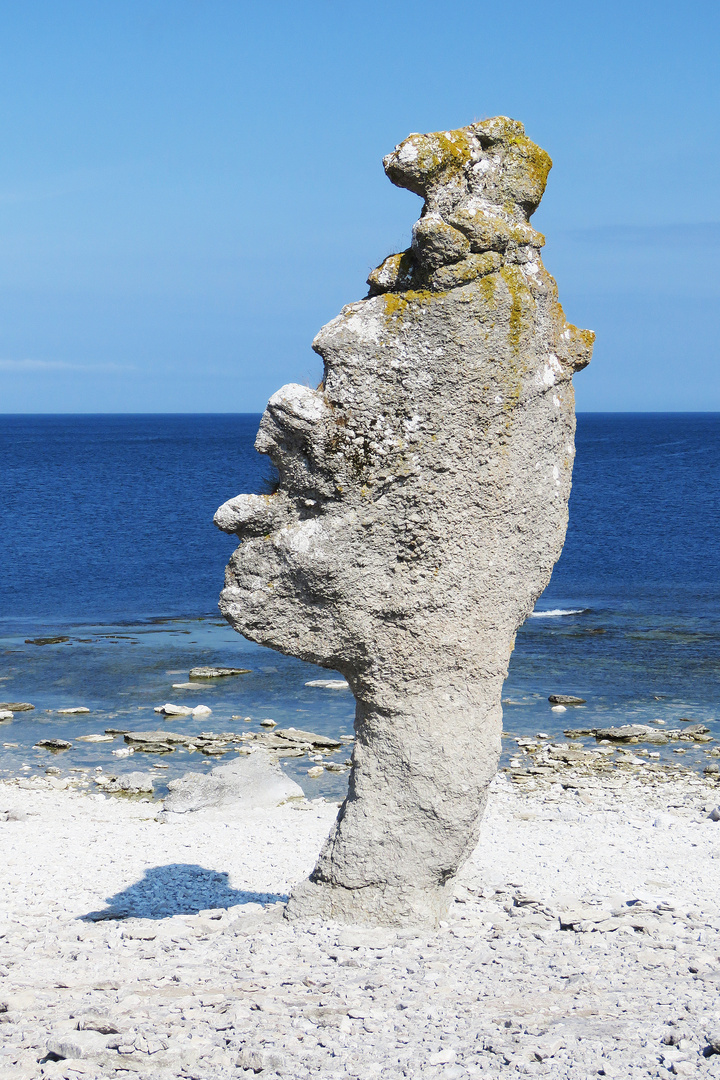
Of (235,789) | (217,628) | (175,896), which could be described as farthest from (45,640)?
(175,896)

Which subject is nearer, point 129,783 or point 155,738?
point 129,783

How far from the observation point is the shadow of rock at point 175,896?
9.80 m

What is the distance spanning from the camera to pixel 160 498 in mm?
70688

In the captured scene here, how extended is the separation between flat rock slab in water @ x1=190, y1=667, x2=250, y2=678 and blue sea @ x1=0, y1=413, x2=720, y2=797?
15.9 inches

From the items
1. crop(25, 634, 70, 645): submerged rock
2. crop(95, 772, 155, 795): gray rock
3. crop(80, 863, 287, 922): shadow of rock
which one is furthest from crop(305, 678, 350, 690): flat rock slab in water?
crop(80, 863, 287, 922): shadow of rock

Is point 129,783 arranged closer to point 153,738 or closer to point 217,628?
point 153,738

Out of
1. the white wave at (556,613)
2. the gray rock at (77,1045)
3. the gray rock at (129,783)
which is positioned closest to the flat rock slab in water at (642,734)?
the gray rock at (129,783)

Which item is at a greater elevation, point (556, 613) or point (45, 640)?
point (556, 613)

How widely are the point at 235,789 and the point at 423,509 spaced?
8610mm

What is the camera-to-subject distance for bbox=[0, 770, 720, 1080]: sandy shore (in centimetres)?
573

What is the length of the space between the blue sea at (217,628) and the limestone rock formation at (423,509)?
85 centimetres

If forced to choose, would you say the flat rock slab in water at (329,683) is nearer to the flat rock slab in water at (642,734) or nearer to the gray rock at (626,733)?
the flat rock slab in water at (642,734)

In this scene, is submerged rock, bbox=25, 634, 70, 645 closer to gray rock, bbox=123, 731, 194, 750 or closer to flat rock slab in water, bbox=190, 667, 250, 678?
flat rock slab in water, bbox=190, 667, 250, 678

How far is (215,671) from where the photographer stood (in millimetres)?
25016
